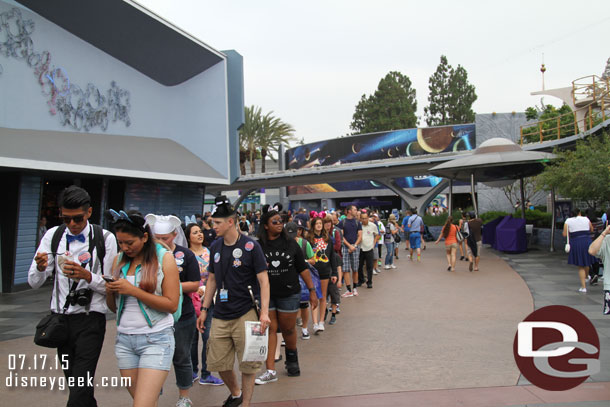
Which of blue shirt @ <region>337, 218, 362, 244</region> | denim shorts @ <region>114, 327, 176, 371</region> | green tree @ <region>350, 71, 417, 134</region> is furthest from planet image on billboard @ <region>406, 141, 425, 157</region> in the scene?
denim shorts @ <region>114, 327, 176, 371</region>

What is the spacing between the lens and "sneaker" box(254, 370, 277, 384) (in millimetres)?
4988

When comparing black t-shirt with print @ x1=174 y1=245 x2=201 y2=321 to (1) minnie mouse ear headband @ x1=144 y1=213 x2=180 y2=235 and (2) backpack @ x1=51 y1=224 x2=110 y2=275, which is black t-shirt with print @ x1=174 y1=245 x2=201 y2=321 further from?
(2) backpack @ x1=51 y1=224 x2=110 y2=275

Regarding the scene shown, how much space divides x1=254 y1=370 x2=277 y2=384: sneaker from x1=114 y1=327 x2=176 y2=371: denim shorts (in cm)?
200

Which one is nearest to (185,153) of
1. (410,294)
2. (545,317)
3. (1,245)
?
(1,245)

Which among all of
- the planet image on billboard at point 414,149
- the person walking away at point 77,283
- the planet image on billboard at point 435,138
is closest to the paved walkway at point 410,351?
the person walking away at point 77,283

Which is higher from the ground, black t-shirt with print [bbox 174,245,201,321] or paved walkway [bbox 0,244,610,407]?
black t-shirt with print [bbox 174,245,201,321]

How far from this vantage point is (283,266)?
197 inches

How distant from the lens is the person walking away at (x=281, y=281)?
498cm

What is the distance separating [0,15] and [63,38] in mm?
1847

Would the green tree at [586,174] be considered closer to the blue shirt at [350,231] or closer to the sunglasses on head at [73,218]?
the blue shirt at [350,231]

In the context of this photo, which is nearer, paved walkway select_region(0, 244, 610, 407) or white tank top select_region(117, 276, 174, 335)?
white tank top select_region(117, 276, 174, 335)

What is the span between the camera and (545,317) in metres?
5.40

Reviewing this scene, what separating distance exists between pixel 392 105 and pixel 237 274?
60.3 meters

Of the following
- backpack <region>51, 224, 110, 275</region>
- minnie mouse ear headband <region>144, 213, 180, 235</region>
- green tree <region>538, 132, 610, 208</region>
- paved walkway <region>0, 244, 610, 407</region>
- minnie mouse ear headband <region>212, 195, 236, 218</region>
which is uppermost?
green tree <region>538, 132, 610, 208</region>
